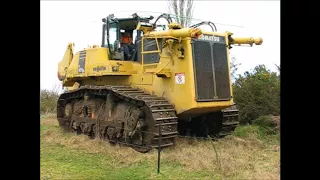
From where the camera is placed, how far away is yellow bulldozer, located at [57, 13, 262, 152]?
26.6 ft

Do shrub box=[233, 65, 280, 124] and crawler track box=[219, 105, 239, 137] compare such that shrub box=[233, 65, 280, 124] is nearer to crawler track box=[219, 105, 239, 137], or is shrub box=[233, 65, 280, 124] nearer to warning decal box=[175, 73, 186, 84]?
crawler track box=[219, 105, 239, 137]

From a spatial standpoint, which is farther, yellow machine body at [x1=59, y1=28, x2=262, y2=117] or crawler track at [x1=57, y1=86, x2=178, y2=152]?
yellow machine body at [x1=59, y1=28, x2=262, y2=117]

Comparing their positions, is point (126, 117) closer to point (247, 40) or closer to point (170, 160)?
point (170, 160)

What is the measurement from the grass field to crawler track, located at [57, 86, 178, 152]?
284 millimetres

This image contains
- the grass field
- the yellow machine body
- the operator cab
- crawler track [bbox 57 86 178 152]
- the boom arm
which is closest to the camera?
the grass field

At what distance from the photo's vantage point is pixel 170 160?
7145 mm

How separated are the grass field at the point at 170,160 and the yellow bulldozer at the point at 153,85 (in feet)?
1.47

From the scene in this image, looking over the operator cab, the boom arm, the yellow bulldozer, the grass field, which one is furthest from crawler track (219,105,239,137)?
the operator cab

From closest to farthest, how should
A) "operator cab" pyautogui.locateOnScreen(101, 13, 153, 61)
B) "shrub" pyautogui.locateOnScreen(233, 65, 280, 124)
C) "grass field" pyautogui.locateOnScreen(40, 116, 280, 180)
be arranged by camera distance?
"grass field" pyautogui.locateOnScreen(40, 116, 280, 180) < "operator cab" pyautogui.locateOnScreen(101, 13, 153, 61) < "shrub" pyautogui.locateOnScreen(233, 65, 280, 124)

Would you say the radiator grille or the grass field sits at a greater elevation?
the radiator grille

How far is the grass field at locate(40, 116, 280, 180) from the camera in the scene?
6.21m

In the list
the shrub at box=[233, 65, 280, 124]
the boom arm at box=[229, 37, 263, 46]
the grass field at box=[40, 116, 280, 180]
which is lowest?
the grass field at box=[40, 116, 280, 180]

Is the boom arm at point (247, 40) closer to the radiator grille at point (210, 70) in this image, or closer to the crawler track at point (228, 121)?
the radiator grille at point (210, 70)
